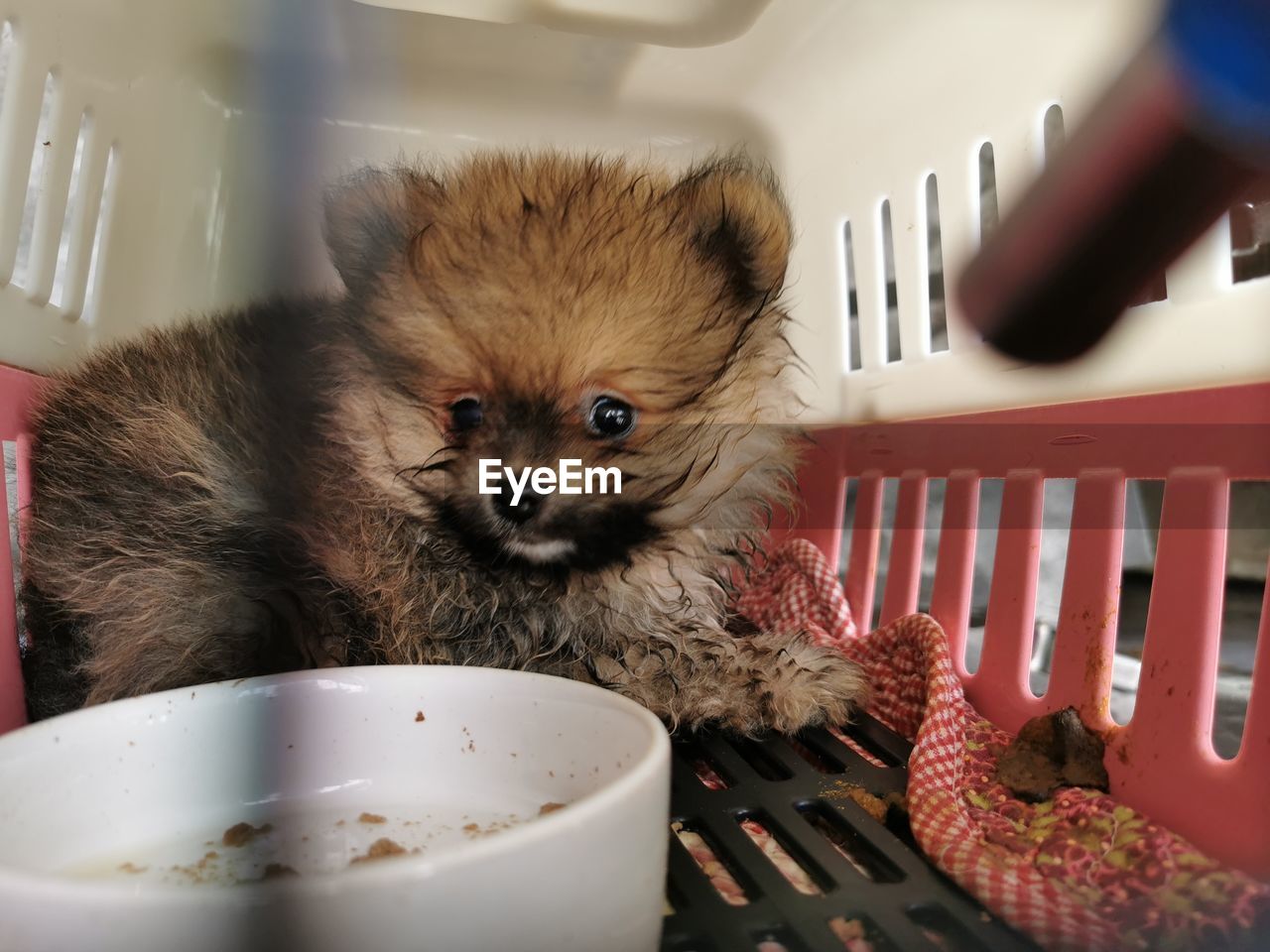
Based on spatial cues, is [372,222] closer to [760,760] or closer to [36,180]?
[36,180]

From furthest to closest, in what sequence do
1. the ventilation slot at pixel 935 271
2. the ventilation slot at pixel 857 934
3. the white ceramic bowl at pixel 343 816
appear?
the ventilation slot at pixel 935 271 → the ventilation slot at pixel 857 934 → the white ceramic bowl at pixel 343 816

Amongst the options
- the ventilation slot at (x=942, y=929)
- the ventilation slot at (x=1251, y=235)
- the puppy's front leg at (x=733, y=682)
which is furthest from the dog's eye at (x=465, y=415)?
the ventilation slot at (x=1251, y=235)

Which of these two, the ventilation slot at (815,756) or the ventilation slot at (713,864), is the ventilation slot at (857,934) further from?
the ventilation slot at (815,756)

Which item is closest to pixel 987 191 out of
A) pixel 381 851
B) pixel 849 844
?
pixel 849 844

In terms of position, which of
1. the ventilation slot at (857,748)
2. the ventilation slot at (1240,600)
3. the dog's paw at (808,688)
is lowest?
the ventilation slot at (857,748)

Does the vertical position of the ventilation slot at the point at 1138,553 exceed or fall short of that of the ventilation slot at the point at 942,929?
it exceeds it

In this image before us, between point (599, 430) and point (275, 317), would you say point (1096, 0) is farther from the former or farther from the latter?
point (275, 317)

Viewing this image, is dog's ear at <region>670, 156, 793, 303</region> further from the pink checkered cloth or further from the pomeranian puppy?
the pink checkered cloth

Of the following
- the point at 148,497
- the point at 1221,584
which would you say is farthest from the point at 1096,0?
the point at 148,497
